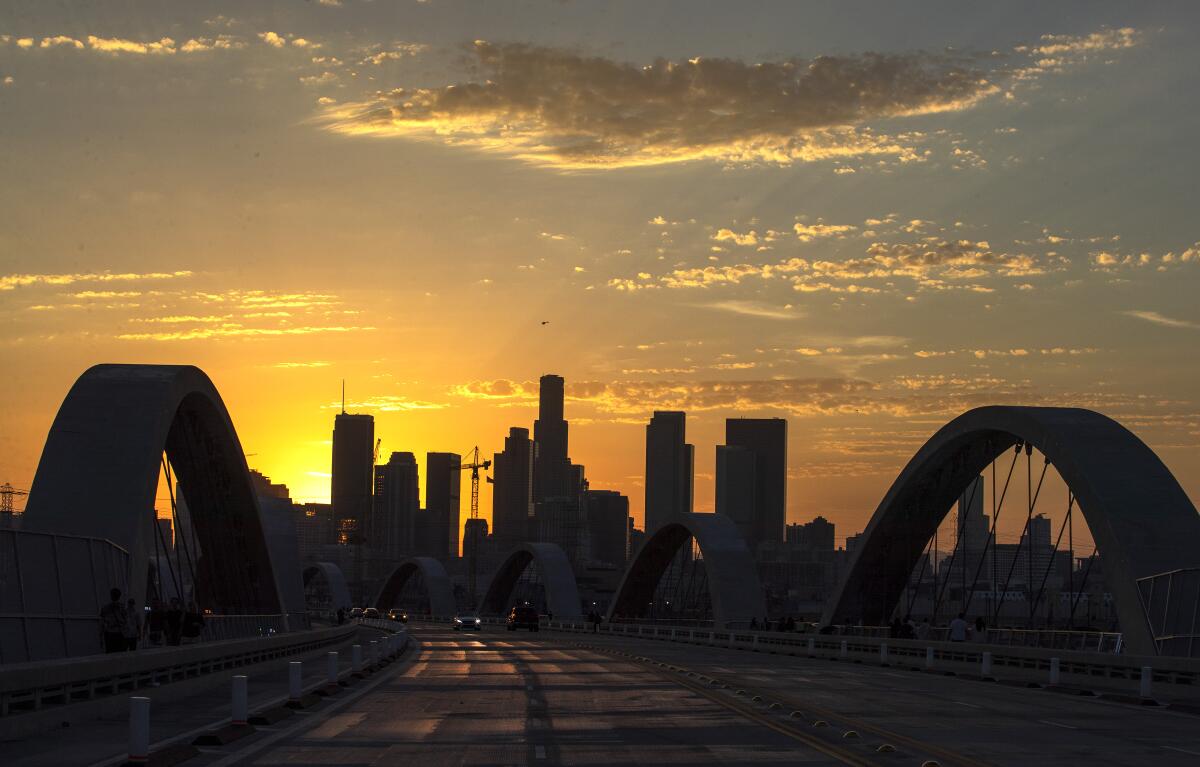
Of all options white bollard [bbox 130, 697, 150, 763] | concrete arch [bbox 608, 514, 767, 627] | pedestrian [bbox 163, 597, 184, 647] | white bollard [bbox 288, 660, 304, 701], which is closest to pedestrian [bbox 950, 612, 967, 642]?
pedestrian [bbox 163, 597, 184, 647]

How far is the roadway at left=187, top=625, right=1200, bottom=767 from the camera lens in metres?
19.0

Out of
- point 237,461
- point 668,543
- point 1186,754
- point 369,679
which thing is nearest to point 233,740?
point 1186,754

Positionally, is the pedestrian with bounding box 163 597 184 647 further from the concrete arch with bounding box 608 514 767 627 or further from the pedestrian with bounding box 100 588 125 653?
the concrete arch with bounding box 608 514 767 627

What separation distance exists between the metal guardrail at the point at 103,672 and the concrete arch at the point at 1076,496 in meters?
26.2

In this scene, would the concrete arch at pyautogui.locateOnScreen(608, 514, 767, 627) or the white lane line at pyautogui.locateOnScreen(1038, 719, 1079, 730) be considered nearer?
the white lane line at pyautogui.locateOnScreen(1038, 719, 1079, 730)

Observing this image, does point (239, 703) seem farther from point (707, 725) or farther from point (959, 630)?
point (959, 630)

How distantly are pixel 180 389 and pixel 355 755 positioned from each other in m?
30.2

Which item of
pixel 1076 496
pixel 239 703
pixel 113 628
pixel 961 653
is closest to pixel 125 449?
pixel 113 628

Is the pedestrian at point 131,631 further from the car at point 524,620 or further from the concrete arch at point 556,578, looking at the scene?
the concrete arch at point 556,578

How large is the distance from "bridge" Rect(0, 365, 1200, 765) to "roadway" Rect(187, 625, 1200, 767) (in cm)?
11

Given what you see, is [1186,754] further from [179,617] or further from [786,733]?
[179,617]

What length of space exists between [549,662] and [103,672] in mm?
26691

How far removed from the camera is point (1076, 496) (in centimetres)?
5266

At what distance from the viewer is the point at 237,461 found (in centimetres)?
5675
